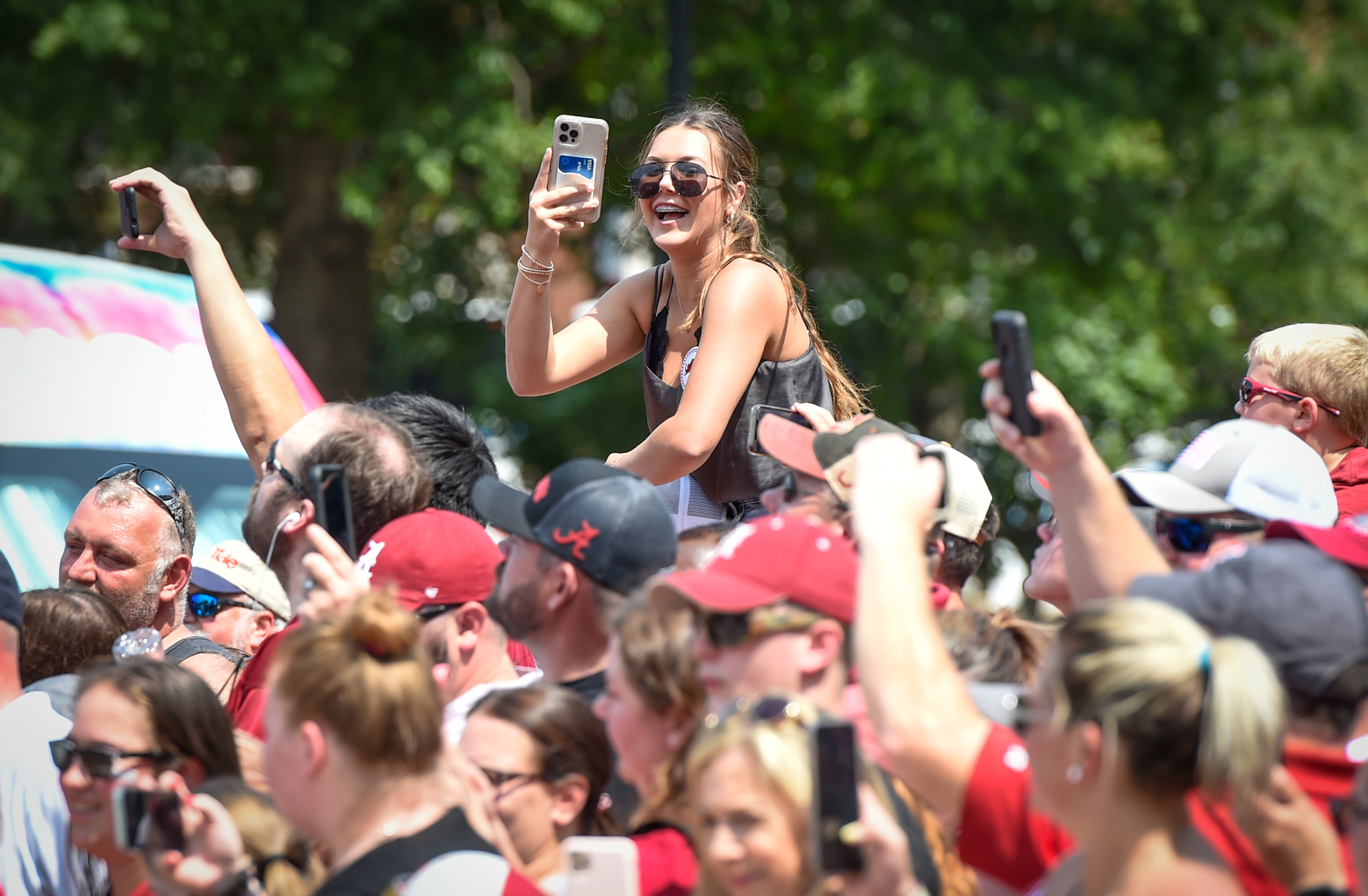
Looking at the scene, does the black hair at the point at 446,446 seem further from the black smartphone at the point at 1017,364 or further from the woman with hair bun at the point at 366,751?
the black smartphone at the point at 1017,364

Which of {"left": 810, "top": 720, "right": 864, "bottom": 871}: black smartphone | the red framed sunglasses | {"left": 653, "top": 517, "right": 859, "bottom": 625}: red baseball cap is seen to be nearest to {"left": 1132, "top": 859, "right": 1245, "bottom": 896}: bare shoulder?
{"left": 810, "top": 720, "right": 864, "bottom": 871}: black smartphone

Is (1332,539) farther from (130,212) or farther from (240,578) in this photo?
(240,578)

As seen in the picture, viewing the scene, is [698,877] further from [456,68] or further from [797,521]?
[456,68]

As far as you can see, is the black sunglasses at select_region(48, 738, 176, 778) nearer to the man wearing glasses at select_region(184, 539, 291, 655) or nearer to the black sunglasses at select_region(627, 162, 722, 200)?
the black sunglasses at select_region(627, 162, 722, 200)

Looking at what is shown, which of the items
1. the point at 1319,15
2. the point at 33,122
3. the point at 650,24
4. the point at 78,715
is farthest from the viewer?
the point at 1319,15

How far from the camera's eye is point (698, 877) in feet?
6.80

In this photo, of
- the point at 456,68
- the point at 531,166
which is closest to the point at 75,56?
the point at 456,68

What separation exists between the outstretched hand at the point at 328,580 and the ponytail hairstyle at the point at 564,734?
1.06 ft

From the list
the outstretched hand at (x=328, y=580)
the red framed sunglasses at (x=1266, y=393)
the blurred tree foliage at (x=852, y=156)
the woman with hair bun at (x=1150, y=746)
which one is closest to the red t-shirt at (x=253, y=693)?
the outstretched hand at (x=328, y=580)

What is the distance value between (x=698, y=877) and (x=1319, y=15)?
38.1 feet

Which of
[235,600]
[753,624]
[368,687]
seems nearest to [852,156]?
[235,600]

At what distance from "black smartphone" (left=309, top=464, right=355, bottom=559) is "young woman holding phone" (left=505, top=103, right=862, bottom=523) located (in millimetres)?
778

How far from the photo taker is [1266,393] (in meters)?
4.12

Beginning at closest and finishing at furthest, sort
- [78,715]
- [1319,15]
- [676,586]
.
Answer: [676,586]
[78,715]
[1319,15]
